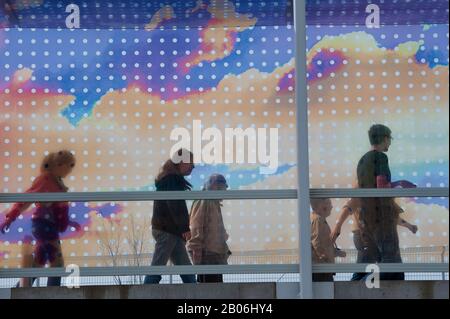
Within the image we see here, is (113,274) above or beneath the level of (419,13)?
beneath

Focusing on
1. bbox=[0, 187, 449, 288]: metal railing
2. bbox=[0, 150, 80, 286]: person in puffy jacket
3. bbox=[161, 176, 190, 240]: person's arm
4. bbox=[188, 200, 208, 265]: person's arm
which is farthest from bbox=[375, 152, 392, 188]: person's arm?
bbox=[0, 150, 80, 286]: person in puffy jacket

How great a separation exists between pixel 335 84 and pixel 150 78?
1176 mm

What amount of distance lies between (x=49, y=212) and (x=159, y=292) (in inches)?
34.2

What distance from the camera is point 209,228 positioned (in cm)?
683

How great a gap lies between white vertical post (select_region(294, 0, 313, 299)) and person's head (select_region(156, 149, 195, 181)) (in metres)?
0.69

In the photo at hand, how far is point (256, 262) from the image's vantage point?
267 inches

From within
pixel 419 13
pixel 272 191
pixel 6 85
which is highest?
pixel 419 13

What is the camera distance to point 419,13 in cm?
691

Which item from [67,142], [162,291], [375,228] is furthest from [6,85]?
[375,228]

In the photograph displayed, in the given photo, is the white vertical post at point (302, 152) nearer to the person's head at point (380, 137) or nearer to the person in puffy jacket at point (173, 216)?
the person's head at point (380, 137)

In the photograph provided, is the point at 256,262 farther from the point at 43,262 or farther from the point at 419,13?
the point at 419,13

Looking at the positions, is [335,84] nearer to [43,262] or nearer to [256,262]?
[256,262]

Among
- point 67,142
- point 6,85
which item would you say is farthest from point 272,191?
point 6,85

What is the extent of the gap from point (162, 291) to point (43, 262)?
2.56 feet
